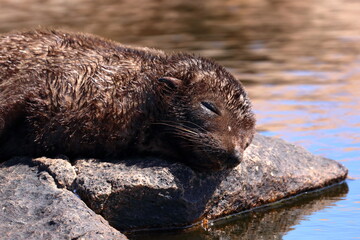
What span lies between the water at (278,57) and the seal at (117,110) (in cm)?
76

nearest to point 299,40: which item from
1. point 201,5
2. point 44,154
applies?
point 201,5

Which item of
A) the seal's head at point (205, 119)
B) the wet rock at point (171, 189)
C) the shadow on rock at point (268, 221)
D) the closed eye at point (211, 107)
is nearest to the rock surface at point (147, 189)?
the wet rock at point (171, 189)

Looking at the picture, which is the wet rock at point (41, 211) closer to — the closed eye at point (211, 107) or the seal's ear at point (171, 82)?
the seal's ear at point (171, 82)

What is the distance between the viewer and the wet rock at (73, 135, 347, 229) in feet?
20.9

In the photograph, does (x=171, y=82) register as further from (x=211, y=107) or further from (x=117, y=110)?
(x=117, y=110)

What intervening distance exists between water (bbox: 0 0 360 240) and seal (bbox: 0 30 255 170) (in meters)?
0.76

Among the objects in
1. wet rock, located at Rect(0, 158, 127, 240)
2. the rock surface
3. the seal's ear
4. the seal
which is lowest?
wet rock, located at Rect(0, 158, 127, 240)

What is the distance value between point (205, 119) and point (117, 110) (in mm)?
750

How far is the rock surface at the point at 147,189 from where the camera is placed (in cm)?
629

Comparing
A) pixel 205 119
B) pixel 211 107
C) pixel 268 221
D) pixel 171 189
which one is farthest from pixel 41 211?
pixel 268 221

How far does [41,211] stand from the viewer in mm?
5816

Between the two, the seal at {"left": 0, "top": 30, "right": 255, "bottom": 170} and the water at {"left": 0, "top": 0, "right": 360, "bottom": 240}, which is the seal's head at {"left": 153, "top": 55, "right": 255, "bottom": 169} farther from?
the water at {"left": 0, "top": 0, "right": 360, "bottom": 240}

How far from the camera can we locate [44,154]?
663 centimetres

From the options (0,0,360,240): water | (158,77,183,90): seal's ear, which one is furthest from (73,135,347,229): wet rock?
(158,77,183,90): seal's ear
